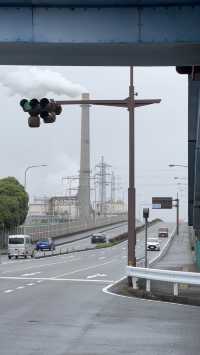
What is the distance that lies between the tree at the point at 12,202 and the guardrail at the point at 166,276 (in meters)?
63.2

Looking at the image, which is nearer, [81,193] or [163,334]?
[163,334]

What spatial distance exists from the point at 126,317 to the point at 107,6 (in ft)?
23.2

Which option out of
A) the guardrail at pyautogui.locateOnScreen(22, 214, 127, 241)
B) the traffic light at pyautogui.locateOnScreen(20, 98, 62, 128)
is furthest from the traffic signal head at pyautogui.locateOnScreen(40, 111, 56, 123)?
the guardrail at pyautogui.locateOnScreen(22, 214, 127, 241)

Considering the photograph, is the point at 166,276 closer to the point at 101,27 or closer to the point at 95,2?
the point at 101,27

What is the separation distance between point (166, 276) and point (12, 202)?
66.5 meters

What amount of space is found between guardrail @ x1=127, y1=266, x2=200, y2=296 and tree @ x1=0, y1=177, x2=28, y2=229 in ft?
208

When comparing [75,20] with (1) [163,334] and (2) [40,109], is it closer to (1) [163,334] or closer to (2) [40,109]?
(2) [40,109]

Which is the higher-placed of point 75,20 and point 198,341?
point 75,20

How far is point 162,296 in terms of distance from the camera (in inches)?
891

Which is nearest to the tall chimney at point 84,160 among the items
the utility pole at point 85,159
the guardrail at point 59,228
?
the utility pole at point 85,159

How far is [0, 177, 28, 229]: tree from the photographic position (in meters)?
88.3

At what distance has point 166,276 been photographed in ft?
78.1

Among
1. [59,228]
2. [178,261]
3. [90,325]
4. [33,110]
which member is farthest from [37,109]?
[59,228]

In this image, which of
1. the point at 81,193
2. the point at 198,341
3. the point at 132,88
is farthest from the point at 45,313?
the point at 81,193
